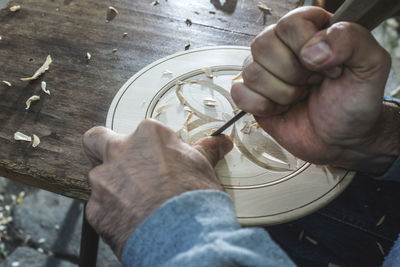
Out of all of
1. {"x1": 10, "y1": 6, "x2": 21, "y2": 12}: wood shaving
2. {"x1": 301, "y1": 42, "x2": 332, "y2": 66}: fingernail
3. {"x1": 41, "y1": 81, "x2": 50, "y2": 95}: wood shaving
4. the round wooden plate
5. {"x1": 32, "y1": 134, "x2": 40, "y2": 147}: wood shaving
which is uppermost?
{"x1": 301, "y1": 42, "x2": 332, "y2": 66}: fingernail

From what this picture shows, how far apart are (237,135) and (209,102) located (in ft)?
0.47

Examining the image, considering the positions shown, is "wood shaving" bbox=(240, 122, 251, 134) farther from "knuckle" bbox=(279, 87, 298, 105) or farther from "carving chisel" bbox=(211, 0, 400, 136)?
"carving chisel" bbox=(211, 0, 400, 136)

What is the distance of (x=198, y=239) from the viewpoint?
531 millimetres

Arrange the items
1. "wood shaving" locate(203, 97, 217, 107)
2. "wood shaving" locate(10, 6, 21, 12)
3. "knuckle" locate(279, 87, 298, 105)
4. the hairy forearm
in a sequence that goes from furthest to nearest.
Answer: "wood shaving" locate(10, 6, 21, 12) < "wood shaving" locate(203, 97, 217, 107) < the hairy forearm < "knuckle" locate(279, 87, 298, 105)

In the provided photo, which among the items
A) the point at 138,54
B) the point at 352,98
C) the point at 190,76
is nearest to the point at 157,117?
the point at 190,76

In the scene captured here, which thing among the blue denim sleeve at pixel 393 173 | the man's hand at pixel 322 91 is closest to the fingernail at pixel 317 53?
the man's hand at pixel 322 91

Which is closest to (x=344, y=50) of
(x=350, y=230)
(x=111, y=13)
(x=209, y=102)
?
(x=209, y=102)

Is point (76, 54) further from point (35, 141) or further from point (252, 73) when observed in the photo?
point (252, 73)

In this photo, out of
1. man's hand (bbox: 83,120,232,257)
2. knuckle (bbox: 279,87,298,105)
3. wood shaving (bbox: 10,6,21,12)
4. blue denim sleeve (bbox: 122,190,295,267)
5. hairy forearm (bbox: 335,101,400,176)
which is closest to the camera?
blue denim sleeve (bbox: 122,190,295,267)

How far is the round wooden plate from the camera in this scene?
0.79m

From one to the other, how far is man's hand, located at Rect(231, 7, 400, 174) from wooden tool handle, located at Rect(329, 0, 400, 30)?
2 cm

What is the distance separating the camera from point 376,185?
100cm

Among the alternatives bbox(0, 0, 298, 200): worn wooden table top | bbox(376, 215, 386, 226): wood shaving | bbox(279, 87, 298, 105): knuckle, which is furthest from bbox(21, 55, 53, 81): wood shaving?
bbox(376, 215, 386, 226): wood shaving

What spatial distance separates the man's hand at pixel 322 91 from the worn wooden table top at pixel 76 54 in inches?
17.1
